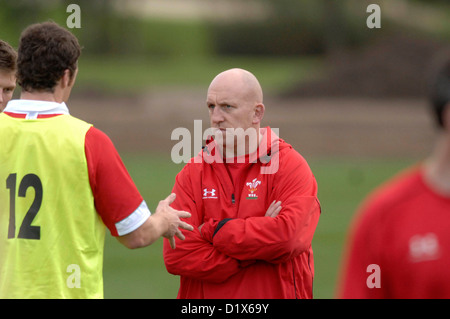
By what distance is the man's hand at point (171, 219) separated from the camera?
461cm

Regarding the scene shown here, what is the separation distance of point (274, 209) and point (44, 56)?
172cm

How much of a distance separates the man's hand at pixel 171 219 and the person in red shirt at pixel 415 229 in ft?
5.84

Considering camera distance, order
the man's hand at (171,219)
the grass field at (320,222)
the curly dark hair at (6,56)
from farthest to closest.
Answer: the grass field at (320,222), the curly dark hair at (6,56), the man's hand at (171,219)

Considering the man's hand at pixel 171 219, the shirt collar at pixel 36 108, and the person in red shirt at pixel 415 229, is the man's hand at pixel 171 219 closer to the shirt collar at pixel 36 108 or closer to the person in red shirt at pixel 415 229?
the shirt collar at pixel 36 108

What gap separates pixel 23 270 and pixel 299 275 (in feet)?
5.77

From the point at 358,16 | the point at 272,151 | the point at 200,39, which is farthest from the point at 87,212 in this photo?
the point at 200,39

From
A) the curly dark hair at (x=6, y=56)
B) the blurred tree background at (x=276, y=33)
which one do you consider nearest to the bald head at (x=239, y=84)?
the curly dark hair at (x=6, y=56)

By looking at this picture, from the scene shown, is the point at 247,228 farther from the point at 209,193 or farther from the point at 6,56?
the point at 6,56

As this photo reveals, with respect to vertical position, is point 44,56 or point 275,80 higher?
point 275,80

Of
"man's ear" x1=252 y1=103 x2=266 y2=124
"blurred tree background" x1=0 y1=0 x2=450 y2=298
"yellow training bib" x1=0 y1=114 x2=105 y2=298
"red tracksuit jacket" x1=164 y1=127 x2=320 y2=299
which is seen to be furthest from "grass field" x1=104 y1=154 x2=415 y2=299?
"yellow training bib" x1=0 y1=114 x2=105 y2=298

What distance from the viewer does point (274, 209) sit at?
494cm

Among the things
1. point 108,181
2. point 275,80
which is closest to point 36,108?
point 108,181

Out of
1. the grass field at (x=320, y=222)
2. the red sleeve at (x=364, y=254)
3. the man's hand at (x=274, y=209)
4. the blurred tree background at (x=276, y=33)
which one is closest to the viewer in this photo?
the red sleeve at (x=364, y=254)

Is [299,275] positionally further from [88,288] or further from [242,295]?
[88,288]
